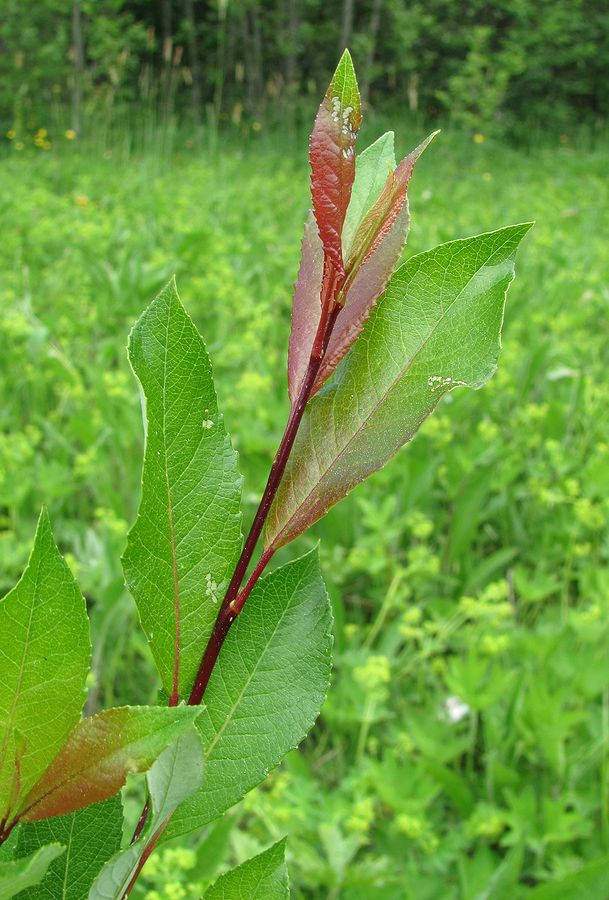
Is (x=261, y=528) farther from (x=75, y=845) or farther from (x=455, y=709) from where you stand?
(x=455, y=709)

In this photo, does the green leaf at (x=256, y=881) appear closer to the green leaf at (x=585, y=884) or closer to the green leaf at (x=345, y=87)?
the green leaf at (x=345, y=87)

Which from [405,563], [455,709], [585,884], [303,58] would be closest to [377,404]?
[585,884]

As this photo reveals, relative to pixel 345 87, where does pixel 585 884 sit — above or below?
below

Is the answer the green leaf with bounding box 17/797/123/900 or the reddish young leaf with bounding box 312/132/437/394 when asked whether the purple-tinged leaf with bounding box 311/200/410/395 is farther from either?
the green leaf with bounding box 17/797/123/900

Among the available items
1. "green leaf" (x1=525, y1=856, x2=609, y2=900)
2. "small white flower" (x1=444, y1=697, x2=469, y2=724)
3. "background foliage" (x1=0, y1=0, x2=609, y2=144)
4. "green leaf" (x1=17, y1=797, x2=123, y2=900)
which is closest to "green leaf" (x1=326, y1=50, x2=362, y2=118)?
"green leaf" (x1=17, y1=797, x2=123, y2=900)

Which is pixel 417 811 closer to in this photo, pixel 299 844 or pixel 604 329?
pixel 299 844

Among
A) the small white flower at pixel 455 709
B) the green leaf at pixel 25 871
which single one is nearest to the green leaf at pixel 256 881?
the green leaf at pixel 25 871

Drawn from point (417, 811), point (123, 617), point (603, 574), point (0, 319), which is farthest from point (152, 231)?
point (417, 811)
